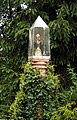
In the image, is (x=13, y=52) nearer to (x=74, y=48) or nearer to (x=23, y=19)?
(x=23, y=19)

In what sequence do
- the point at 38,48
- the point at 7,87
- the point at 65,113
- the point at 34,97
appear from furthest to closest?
the point at 7,87 → the point at 38,48 → the point at 34,97 → the point at 65,113

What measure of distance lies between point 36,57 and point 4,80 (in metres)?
1.80

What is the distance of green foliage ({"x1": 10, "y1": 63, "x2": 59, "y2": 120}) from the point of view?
143 inches

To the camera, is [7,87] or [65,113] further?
[7,87]

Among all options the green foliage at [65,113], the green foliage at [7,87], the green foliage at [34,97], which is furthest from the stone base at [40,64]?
the green foliage at [7,87]

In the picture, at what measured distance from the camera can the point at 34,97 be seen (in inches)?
143

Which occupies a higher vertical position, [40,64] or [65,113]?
[40,64]

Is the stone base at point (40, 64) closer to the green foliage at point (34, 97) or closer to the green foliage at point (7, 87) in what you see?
the green foliage at point (34, 97)

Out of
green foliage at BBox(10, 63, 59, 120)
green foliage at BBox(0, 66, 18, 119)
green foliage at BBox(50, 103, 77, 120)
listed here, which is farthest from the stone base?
green foliage at BBox(0, 66, 18, 119)

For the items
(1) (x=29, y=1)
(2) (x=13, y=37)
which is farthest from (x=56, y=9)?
(2) (x=13, y=37)

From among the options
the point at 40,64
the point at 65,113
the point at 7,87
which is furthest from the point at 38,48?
the point at 7,87

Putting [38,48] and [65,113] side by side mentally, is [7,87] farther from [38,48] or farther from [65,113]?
[65,113]

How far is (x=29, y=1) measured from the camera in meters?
5.12

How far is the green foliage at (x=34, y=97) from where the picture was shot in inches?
143
